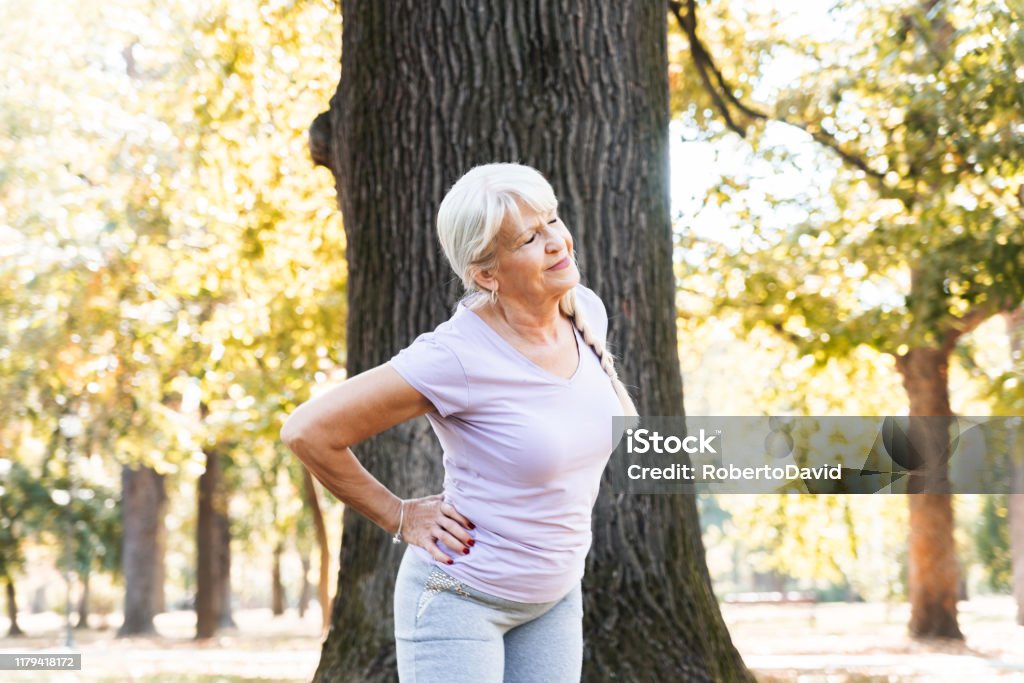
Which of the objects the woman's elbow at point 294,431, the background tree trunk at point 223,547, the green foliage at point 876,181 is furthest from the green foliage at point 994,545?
the woman's elbow at point 294,431

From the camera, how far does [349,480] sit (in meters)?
2.79

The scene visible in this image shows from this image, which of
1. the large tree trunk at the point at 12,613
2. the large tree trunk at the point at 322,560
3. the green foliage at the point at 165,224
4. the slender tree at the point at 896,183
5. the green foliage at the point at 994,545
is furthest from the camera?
the green foliage at the point at 994,545

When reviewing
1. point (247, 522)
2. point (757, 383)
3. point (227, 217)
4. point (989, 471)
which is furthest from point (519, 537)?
point (247, 522)

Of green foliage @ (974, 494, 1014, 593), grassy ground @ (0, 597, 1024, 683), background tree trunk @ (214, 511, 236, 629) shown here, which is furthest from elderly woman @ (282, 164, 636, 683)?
green foliage @ (974, 494, 1014, 593)

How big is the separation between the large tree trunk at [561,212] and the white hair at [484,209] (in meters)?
1.84

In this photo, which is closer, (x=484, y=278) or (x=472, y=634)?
(x=472, y=634)

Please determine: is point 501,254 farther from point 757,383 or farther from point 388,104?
point 757,383

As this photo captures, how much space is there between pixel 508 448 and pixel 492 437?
45 mm

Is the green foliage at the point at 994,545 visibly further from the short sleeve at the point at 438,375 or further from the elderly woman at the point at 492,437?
the short sleeve at the point at 438,375

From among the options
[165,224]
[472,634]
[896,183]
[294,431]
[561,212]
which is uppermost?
[165,224]

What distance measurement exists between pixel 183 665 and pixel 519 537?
38.8 ft

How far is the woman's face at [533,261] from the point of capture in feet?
8.65

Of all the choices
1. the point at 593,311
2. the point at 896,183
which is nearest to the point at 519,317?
the point at 593,311

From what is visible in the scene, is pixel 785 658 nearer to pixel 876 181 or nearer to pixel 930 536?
pixel 930 536
